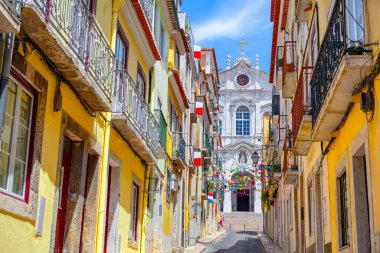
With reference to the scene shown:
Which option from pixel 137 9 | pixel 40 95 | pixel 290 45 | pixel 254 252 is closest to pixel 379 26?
pixel 40 95

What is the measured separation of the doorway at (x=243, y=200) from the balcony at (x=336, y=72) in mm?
52991

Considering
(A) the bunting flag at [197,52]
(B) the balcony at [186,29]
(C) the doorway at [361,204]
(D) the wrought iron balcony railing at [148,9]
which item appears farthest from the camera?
(A) the bunting flag at [197,52]

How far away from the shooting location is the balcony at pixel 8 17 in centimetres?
491

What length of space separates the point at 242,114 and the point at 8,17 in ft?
198

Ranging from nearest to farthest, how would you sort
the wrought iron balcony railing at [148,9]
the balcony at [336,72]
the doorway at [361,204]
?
the balcony at [336,72] → the doorway at [361,204] → the wrought iron balcony railing at [148,9]

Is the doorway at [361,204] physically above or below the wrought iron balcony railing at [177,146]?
→ below

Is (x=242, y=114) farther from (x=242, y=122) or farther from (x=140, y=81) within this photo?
(x=140, y=81)

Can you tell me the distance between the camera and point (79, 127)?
862 cm

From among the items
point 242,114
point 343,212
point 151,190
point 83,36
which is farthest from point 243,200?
point 83,36

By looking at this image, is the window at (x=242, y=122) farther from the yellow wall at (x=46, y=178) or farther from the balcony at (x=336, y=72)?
the yellow wall at (x=46, y=178)

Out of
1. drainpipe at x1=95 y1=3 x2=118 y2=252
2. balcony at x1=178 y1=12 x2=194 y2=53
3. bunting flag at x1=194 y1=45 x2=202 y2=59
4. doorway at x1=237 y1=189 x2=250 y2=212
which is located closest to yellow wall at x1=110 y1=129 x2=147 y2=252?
drainpipe at x1=95 y1=3 x2=118 y2=252

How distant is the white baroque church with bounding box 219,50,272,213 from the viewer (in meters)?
62.3

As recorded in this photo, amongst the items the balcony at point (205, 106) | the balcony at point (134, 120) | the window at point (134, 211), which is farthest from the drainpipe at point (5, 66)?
Answer: the balcony at point (205, 106)

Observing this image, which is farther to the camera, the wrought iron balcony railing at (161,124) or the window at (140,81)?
the wrought iron balcony railing at (161,124)
